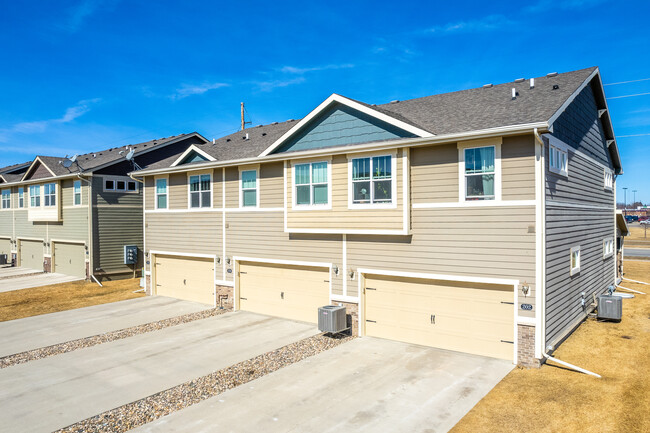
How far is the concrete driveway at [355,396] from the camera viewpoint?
23.2ft

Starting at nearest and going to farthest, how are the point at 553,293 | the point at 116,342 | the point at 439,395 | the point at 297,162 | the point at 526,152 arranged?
the point at 439,395
the point at 526,152
the point at 553,293
the point at 116,342
the point at 297,162

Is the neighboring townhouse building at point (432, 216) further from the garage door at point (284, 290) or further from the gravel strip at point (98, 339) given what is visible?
the gravel strip at point (98, 339)

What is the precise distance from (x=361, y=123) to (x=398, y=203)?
283 cm

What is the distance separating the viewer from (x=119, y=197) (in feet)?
77.3

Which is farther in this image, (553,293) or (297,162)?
(297,162)

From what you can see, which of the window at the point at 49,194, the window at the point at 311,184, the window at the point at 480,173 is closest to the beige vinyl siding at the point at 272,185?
the window at the point at 311,184

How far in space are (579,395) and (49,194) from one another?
28.6 metres

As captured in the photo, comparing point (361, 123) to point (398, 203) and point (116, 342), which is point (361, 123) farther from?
point (116, 342)

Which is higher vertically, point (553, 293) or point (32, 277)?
→ point (553, 293)

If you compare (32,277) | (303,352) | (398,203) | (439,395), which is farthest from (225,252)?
(32,277)

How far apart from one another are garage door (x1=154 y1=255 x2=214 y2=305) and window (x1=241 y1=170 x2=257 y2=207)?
3.22 metres

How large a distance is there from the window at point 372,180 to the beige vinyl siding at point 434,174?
0.69 meters

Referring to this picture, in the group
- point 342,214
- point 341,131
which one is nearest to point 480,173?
point 342,214

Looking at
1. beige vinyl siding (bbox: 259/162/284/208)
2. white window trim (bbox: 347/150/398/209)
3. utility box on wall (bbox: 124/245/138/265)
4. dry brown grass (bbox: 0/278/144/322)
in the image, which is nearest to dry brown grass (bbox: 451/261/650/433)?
white window trim (bbox: 347/150/398/209)
